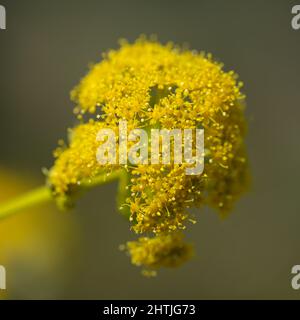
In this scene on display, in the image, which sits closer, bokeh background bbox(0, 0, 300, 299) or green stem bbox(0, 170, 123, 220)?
green stem bbox(0, 170, 123, 220)

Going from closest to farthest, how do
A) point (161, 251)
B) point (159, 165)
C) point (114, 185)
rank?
point (159, 165), point (161, 251), point (114, 185)

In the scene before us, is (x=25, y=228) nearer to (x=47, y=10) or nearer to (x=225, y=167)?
(x=225, y=167)

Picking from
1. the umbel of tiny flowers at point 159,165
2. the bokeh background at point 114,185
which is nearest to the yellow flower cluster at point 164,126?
the umbel of tiny flowers at point 159,165

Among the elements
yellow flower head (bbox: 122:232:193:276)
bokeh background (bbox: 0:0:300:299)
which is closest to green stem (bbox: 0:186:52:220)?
yellow flower head (bbox: 122:232:193:276)

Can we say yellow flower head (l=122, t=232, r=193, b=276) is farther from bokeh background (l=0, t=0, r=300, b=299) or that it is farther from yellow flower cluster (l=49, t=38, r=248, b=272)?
bokeh background (l=0, t=0, r=300, b=299)

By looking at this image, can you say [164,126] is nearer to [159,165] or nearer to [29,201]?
[159,165]

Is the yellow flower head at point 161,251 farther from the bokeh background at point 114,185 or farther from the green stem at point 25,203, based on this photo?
the bokeh background at point 114,185

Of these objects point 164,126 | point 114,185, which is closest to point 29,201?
point 164,126
